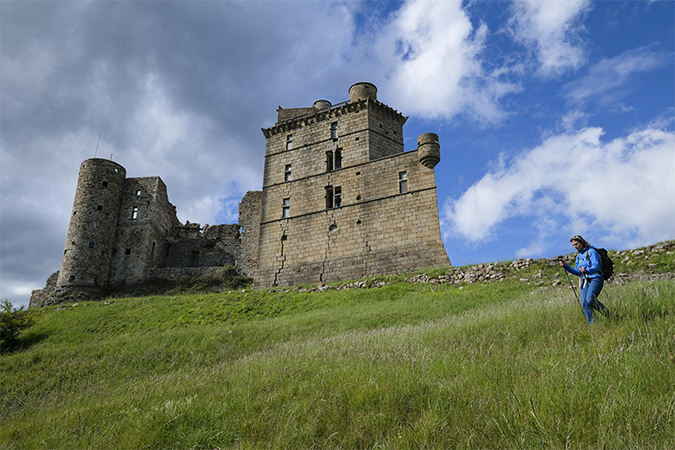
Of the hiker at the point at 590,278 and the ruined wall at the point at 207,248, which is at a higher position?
the ruined wall at the point at 207,248

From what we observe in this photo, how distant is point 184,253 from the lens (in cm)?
3450

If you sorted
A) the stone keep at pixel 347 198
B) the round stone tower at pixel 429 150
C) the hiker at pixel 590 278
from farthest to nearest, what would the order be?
the round stone tower at pixel 429 150 < the stone keep at pixel 347 198 < the hiker at pixel 590 278

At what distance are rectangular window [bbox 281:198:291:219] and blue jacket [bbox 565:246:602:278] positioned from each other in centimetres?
2169

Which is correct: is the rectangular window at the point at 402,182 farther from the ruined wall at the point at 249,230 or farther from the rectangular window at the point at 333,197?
the ruined wall at the point at 249,230

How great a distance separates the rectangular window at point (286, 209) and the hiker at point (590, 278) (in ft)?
71.2

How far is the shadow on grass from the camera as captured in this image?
16597 mm

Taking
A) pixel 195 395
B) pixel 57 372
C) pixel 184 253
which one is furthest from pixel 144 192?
pixel 195 395

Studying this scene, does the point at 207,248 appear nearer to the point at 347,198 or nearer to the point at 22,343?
the point at 347,198

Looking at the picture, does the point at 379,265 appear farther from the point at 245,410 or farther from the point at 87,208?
the point at 87,208

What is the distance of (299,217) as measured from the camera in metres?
26.3

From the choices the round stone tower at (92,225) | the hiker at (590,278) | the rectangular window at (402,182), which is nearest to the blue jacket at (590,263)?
the hiker at (590,278)

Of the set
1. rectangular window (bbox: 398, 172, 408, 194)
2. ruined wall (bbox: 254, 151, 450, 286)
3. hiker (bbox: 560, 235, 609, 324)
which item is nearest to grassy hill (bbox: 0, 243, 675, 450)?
hiker (bbox: 560, 235, 609, 324)

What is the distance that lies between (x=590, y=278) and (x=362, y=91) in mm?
24771

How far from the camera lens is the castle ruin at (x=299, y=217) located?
22797 millimetres
